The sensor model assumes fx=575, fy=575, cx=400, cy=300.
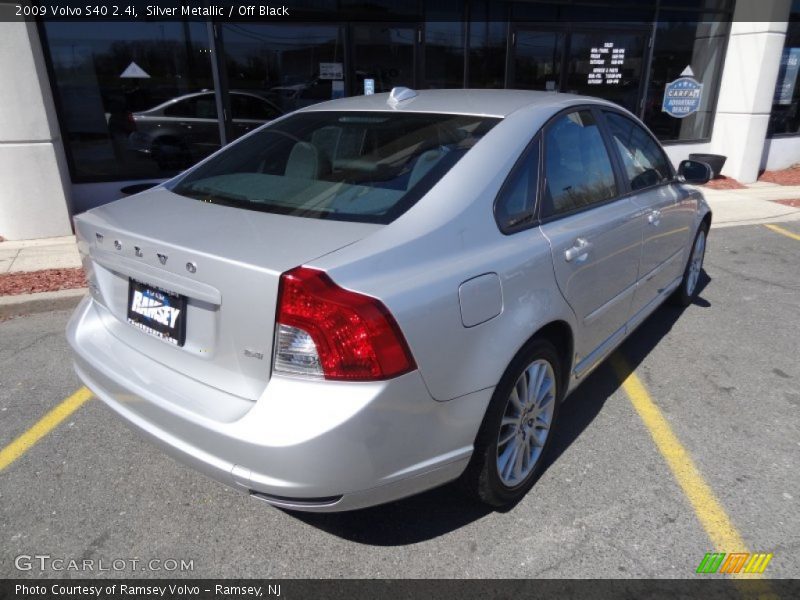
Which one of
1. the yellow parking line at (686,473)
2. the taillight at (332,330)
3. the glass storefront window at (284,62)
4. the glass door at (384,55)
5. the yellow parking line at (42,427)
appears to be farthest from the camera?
the glass door at (384,55)

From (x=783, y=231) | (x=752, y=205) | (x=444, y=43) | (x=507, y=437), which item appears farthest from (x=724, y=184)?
(x=507, y=437)

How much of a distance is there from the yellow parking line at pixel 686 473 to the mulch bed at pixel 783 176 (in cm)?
1043

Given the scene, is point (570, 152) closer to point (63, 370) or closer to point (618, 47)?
point (63, 370)

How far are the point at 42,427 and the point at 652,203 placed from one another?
3.72 m

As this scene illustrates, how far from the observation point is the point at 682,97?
11.7 m

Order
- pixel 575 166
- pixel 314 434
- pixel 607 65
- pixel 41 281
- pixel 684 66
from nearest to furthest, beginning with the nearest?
pixel 314 434, pixel 575 166, pixel 41 281, pixel 607 65, pixel 684 66

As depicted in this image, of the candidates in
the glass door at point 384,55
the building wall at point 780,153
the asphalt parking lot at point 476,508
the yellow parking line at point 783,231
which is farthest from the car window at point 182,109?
the building wall at point 780,153

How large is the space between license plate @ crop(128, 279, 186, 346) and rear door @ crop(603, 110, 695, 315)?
2.51 metres

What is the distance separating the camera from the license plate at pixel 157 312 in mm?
2057

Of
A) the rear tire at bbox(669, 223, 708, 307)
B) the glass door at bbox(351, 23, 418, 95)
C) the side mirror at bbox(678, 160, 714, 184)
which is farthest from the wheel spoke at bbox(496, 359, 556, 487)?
the glass door at bbox(351, 23, 418, 95)

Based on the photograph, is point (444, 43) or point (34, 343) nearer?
point (34, 343)

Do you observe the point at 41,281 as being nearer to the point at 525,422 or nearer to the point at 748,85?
the point at 525,422

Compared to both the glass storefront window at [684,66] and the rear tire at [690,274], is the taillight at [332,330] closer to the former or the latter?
the rear tire at [690,274]

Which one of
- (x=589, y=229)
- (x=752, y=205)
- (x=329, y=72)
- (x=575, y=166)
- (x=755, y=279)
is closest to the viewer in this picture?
(x=589, y=229)
